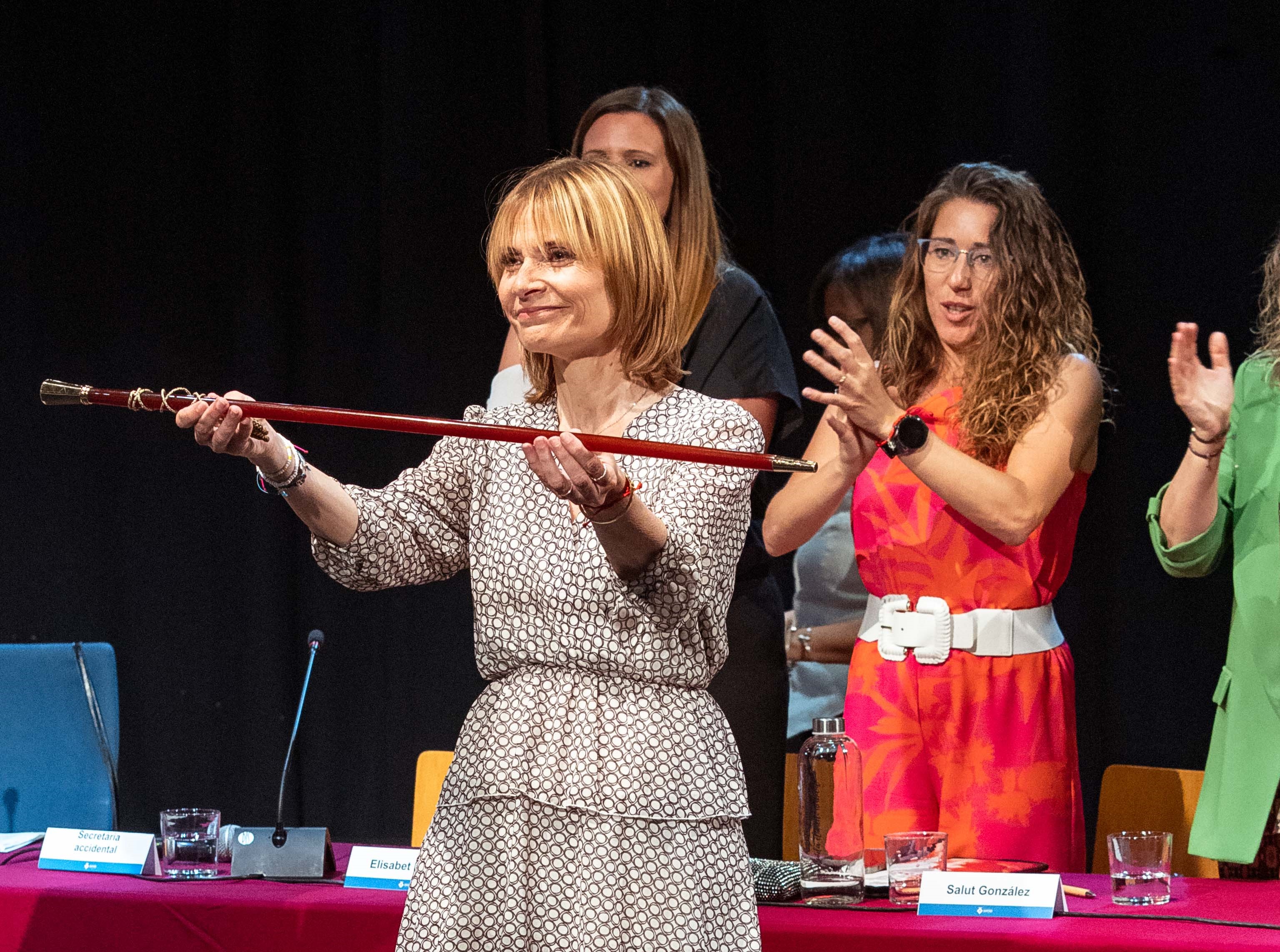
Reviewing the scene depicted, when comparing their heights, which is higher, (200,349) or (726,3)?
(726,3)

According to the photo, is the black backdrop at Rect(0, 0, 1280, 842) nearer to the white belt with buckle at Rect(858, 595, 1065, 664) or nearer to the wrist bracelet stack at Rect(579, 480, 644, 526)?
the white belt with buckle at Rect(858, 595, 1065, 664)

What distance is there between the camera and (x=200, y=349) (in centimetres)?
393

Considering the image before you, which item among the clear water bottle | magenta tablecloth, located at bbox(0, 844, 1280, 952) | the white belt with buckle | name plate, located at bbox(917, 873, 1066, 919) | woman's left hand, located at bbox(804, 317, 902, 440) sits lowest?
magenta tablecloth, located at bbox(0, 844, 1280, 952)

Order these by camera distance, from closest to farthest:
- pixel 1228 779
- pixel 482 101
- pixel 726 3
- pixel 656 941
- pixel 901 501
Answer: pixel 656 941 → pixel 1228 779 → pixel 901 501 → pixel 726 3 → pixel 482 101

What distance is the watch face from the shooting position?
2086 millimetres

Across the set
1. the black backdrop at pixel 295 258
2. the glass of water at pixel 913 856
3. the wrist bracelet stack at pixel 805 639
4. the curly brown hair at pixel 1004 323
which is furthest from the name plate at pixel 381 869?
the black backdrop at pixel 295 258

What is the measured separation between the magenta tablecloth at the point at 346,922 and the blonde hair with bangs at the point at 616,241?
0.67m

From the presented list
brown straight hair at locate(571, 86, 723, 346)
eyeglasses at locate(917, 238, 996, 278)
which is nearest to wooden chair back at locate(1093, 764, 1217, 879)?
eyeglasses at locate(917, 238, 996, 278)

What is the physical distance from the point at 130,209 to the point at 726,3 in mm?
1706

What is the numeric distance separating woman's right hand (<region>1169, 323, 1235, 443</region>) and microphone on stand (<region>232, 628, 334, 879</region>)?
128 centimetres

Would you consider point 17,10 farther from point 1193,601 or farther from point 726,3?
point 1193,601

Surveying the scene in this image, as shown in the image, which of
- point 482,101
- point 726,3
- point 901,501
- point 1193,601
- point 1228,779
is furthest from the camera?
point 482,101

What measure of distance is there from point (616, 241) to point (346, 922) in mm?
921

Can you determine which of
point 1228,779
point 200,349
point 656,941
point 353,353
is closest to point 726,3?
point 353,353
